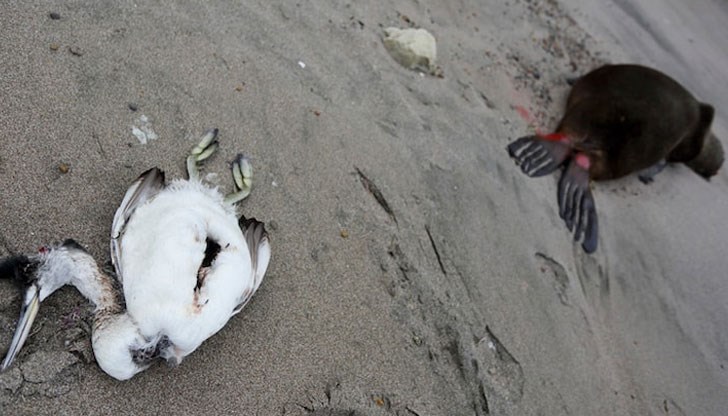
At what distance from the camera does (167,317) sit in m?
1.57

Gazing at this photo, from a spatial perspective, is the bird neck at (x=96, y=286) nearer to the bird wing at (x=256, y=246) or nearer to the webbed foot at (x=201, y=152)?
the bird wing at (x=256, y=246)

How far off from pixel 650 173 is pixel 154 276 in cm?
411

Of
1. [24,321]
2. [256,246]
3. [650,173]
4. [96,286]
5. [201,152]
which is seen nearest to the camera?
[24,321]

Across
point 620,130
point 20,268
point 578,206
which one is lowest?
point 578,206

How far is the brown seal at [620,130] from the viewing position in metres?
3.92

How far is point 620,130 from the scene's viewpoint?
4.29 metres

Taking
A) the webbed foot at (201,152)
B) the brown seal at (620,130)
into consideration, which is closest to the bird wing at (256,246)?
the webbed foot at (201,152)

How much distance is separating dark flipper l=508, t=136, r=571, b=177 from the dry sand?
0.11 m

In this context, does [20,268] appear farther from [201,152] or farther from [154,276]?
[201,152]

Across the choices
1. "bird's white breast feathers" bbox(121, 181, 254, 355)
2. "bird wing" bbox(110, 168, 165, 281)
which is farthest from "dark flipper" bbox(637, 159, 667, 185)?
"bird wing" bbox(110, 168, 165, 281)

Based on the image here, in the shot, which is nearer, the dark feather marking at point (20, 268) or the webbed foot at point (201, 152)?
the dark feather marking at point (20, 268)

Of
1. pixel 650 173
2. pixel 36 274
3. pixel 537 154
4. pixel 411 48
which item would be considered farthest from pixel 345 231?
pixel 650 173

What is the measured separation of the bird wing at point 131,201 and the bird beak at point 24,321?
8.9 inches

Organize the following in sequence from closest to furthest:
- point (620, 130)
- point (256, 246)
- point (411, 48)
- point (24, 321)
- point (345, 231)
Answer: point (24, 321) < point (256, 246) < point (345, 231) < point (411, 48) < point (620, 130)
